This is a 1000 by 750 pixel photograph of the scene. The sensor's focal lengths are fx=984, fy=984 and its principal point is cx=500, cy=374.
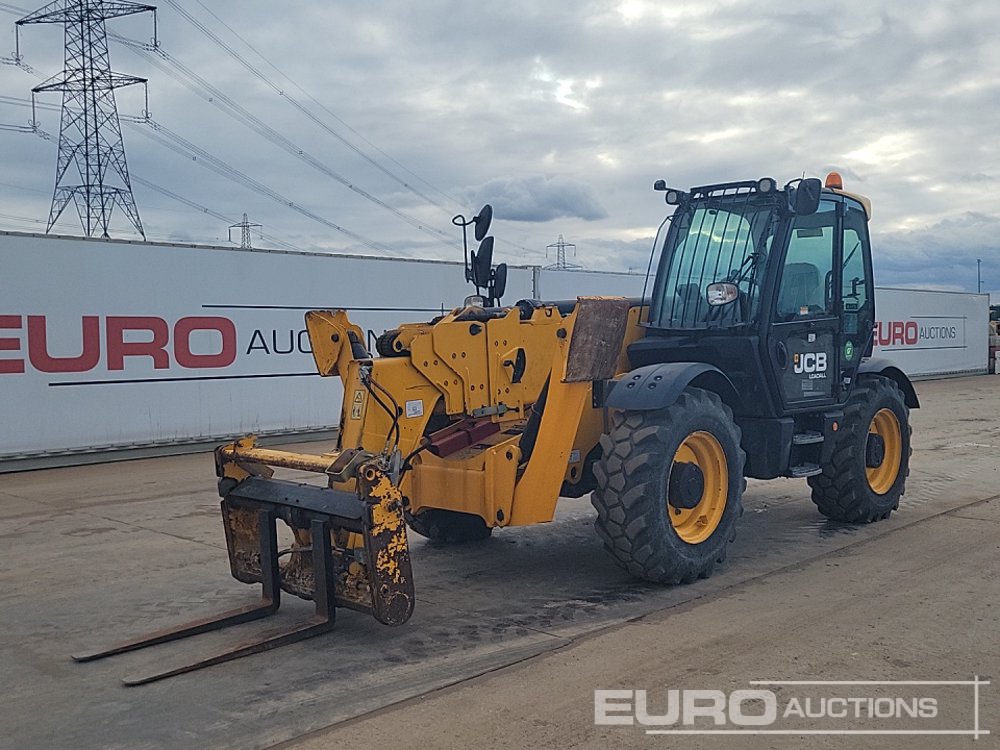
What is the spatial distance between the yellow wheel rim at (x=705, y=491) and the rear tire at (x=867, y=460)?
1692 mm

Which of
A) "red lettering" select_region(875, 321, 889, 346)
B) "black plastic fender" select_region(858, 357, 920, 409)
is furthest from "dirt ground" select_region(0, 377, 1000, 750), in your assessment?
"red lettering" select_region(875, 321, 889, 346)

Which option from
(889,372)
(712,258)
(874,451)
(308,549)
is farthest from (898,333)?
(308,549)

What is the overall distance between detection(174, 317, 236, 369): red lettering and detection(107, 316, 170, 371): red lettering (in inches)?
6.9

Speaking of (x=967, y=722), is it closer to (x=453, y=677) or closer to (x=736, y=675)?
(x=736, y=675)

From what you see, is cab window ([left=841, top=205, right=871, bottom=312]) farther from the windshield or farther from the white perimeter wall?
the white perimeter wall

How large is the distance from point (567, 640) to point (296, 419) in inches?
402

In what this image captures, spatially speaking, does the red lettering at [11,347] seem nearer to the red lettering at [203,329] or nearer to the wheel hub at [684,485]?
the red lettering at [203,329]

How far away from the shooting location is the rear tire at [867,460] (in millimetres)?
7797

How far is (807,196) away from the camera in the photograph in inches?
266

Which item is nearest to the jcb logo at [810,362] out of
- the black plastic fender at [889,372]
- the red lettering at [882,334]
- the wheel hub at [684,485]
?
the black plastic fender at [889,372]

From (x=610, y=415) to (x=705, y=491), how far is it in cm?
80

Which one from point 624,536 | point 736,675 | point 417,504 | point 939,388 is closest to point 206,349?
point 417,504

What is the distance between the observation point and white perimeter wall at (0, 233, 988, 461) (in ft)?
39.7

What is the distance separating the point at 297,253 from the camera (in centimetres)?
1466
